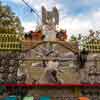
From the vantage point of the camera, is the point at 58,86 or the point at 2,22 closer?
the point at 58,86

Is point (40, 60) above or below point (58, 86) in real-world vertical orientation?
above

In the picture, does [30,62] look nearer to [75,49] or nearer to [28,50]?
[28,50]

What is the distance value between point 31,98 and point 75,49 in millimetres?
3009

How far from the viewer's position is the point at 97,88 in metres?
15.0

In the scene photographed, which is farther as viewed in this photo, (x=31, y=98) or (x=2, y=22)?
(x=2, y=22)

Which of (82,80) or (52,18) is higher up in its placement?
(52,18)

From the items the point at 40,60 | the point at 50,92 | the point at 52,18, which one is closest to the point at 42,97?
the point at 50,92

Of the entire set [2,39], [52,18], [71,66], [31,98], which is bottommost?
[31,98]

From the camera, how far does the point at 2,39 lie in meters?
15.3

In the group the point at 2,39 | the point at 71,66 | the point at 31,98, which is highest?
the point at 2,39

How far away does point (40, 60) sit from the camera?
15031 millimetres

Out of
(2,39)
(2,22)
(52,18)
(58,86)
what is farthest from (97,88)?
(2,22)

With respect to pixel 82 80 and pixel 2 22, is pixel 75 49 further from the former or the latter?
pixel 2 22

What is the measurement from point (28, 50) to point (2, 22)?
497 inches
